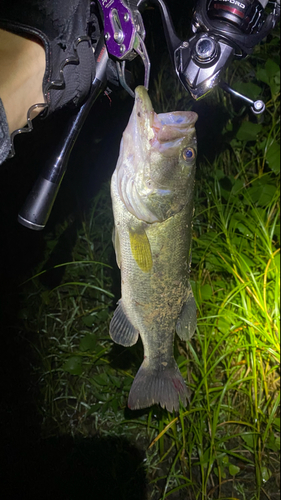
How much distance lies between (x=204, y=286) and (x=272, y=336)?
2.10 feet

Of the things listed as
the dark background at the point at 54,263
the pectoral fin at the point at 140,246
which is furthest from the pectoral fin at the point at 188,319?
the dark background at the point at 54,263

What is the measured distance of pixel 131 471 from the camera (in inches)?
102

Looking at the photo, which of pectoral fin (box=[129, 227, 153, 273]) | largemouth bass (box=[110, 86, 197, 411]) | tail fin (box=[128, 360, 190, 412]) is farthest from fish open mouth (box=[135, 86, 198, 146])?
→ tail fin (box=[128, 360, 190, 412])

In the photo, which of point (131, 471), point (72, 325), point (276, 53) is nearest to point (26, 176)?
point (72, 325)

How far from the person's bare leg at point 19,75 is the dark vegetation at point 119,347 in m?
0.63

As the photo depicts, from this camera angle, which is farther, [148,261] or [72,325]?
[72,325]

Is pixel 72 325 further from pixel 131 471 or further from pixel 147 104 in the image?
pixel 147 104

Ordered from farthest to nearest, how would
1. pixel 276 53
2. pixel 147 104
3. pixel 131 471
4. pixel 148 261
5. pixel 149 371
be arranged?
1. pixel 276 53
2. pixel 131 471
3. pixel 149 371
4. pixel 148 261
5. pixel 147 104

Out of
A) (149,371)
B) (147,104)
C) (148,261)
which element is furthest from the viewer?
(149,371)

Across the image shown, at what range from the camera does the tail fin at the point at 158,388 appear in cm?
185

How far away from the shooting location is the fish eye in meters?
1.57

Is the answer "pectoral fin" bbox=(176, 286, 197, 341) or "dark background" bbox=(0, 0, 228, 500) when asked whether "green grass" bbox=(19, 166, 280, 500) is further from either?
"pectoral fin" bbox=(176, 286, 197, 341)

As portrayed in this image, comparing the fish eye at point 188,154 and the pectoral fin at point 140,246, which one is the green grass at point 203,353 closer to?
the pectoral fin at point 140,246

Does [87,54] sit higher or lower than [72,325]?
higher
